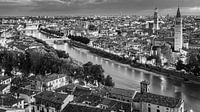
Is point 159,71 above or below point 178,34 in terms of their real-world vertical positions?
below

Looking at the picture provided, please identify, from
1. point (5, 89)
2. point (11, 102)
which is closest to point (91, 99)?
point (11, 102)

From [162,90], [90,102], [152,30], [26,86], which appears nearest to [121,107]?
[90,102]

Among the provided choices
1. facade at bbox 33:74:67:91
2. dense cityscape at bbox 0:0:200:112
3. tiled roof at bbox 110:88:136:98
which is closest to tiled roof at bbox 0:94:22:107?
dense cityscape at bbox 0:0:200:112

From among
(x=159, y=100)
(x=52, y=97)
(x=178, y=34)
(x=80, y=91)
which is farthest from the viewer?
(x=178, y=34)

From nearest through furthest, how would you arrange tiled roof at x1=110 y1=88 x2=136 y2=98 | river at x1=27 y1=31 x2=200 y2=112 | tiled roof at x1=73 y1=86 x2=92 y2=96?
1. tiled roof at x1=110 y1=88 x2=136 y2=98
2. tiled roof at x1=73 y1=86 x2=92 y2=96
3. river at x1=27 y1=31 x2=200 y2=112

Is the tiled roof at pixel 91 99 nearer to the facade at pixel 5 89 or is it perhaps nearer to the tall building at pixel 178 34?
the facade at pixel 5 89

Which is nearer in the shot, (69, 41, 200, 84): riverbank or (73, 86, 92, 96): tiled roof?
(73, 86, 92, 96): tiled roof

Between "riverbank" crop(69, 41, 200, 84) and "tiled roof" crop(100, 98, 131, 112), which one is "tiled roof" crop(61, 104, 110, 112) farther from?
"riverbank" crop(69, 41, 200, 84)

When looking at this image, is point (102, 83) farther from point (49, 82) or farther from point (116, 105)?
point (116, 105)
